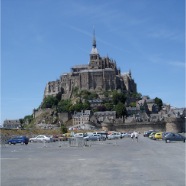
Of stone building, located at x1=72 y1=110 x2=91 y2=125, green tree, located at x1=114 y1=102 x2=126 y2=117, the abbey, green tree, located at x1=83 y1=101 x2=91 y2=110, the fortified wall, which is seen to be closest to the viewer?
the fortified wall

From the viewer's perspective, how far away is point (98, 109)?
5723 inches

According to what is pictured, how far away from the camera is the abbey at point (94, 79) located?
530 ft

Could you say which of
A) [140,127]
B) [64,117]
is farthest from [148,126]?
[64,117]

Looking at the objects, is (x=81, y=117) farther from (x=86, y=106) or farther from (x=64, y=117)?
(x=86, y=106)

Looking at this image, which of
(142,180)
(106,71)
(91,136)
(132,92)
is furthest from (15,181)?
(132,92)

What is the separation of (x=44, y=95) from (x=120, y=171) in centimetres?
16578

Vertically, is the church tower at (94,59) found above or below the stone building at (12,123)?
above

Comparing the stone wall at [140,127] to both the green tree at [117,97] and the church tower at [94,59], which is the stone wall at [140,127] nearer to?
the green tree at [117,97]

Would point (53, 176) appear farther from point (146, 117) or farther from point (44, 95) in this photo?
point (44, 95)

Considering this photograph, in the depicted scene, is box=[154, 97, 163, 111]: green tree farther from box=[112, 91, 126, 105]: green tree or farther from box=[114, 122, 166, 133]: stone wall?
box=[114, 122, 166, 133]: stone wall

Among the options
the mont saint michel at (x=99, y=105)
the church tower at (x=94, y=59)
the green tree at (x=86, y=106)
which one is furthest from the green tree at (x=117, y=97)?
the church tower at (x=94, y=59)

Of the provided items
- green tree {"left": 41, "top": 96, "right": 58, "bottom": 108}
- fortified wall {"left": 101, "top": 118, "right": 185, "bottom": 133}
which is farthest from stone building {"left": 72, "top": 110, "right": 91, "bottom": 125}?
green tree {"left": 41, "top": 96, "right": 58, "bottom": 108}

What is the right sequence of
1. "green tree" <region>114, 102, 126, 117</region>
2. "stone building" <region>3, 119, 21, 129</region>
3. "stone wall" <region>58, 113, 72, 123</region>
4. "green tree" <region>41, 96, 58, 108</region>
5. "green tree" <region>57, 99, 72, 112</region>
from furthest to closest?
"stone building" <region>3, 119, 21, 129</region> → "green tree" <region>41, 96, 58, 108</region> → "green tree" <region>57, 99, 72, 112</region> → "green tree" <region>114, 102, 126, 117</region> → "stone wall" <region>58, 113, 72, 123</region>

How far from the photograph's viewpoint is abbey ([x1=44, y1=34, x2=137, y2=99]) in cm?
16162
